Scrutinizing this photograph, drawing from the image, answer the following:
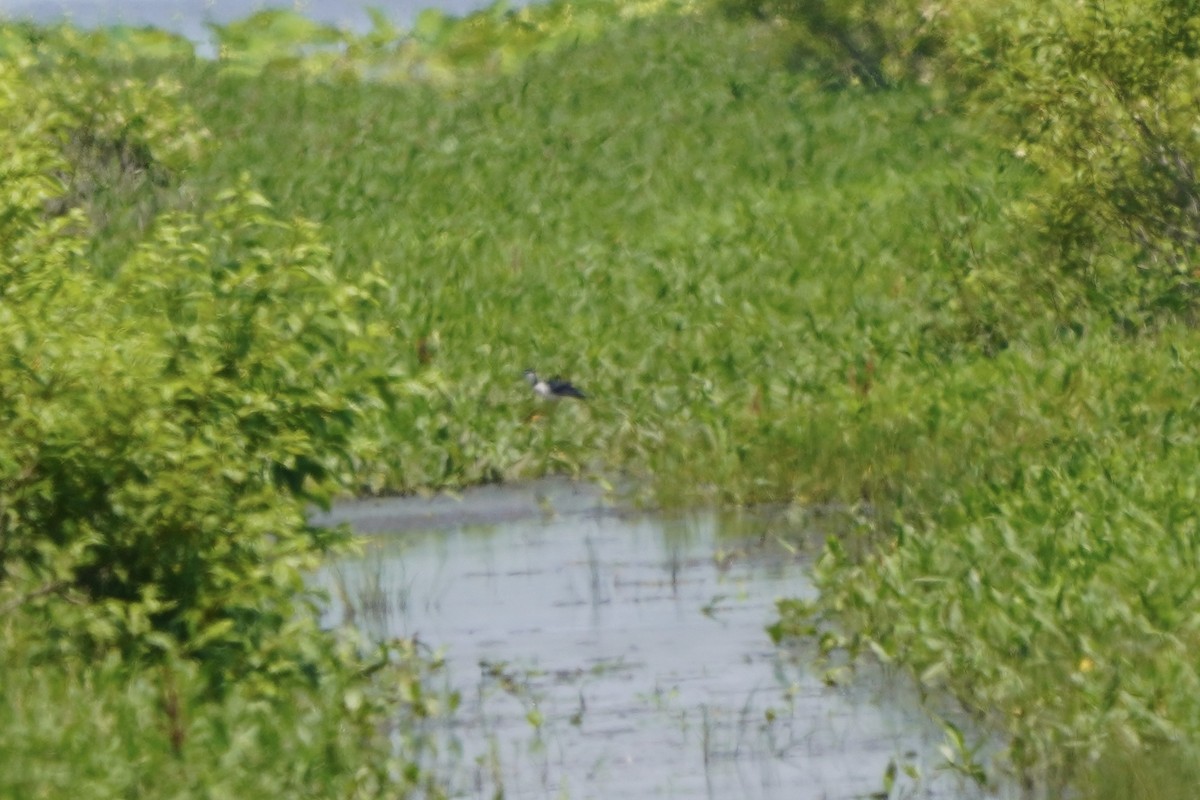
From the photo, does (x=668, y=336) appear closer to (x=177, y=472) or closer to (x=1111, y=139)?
(x=1111, y=139)

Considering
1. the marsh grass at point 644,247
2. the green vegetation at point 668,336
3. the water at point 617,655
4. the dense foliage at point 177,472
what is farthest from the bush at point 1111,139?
the dense foliage at point 177,472

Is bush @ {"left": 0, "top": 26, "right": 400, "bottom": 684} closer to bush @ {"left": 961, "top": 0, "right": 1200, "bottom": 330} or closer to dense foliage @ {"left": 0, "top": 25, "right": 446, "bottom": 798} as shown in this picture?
dense foliage @ {"left": 0, "top": 25, "right": 446, "bottom": 798}

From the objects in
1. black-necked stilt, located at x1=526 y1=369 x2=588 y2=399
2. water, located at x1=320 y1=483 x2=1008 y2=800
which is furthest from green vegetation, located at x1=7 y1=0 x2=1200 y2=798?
water, located at x1=320 y1=483 x2=1008 y2=800

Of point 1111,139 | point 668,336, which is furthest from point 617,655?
point 668,336

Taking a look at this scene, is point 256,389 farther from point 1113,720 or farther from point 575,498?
point 575,498

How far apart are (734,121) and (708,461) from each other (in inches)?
551

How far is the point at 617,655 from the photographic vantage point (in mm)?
9805

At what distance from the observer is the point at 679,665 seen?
959cm

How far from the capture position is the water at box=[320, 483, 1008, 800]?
8.02 metres

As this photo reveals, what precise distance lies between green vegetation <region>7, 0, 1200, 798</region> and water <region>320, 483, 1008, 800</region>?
323mm

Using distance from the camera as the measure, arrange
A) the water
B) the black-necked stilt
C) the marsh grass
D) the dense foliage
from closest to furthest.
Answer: the water < the dense foliage < the marsh grass < the black-necked stilt

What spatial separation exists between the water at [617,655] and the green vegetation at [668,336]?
12.7 inches

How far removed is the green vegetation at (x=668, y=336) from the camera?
27.6 feet

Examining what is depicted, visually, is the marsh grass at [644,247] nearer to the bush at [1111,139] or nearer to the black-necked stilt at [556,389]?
the black-necked stilt at [556,389]
